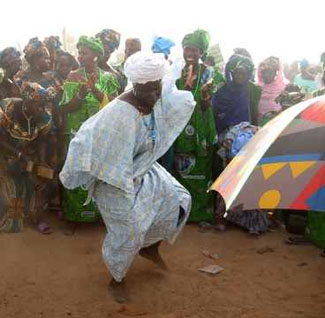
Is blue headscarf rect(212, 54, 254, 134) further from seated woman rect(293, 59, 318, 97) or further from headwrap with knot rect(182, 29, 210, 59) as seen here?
seated woman rect(293, 59, 318, 97)

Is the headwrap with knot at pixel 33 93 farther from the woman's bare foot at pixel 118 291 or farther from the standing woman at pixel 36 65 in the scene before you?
the woman's bare foot at pixel 118 291

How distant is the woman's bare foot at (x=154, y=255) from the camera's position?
464 centimetres

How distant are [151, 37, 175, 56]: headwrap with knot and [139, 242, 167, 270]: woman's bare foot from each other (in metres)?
2.48

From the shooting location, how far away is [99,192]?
4109mm

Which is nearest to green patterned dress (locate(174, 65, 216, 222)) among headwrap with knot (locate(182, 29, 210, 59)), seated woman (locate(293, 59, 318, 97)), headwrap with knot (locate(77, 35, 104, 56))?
headwrap with knot (locate(182, 29, 210, 59))

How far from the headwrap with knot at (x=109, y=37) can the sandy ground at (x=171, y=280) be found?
251 cm

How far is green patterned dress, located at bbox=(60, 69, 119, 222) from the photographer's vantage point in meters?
5.50

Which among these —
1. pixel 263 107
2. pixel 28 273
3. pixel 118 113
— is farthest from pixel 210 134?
pixel 28 273

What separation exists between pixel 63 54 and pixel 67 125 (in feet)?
4.57

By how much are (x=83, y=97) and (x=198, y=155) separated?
4.51 ft

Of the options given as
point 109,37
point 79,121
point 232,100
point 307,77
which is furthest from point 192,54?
point 307,77

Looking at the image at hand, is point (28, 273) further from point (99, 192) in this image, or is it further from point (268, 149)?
point (268, 149)

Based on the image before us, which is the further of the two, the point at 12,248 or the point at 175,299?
the point at 12,248

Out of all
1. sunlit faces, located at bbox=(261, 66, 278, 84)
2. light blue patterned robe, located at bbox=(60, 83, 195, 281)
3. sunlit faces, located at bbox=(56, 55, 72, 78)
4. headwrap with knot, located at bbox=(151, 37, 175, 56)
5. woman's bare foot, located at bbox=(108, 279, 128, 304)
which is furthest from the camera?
sunlit faces, located at bbox=(261, 66, 278, 84)
